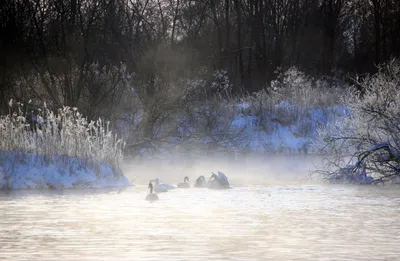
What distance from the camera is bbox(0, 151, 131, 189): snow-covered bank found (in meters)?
14.6

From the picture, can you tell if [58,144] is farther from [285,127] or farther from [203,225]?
[285,127]

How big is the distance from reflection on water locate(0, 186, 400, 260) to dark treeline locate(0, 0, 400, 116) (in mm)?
8617

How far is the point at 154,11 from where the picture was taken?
31703 millimetres

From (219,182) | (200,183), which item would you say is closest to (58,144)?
(200,183)

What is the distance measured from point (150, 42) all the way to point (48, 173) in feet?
36.7

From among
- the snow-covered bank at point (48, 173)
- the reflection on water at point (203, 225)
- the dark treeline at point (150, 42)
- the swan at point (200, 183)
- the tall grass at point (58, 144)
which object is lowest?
the reflection on water at point (203, 225)

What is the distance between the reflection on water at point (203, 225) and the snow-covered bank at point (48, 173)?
0.86 m

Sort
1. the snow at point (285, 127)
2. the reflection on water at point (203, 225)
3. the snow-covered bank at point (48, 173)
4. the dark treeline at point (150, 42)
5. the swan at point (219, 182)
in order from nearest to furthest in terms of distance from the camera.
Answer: the reflection on water at point (203, 225), the snow-covered bank at point (48, 173), the swan at point (219, 182), the dark treeline at point (150, 42), the snow at point (285, 127)

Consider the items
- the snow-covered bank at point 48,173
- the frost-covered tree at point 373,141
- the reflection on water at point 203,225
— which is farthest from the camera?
the frost-covered tree at point 373,141

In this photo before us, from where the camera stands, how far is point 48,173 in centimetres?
1486

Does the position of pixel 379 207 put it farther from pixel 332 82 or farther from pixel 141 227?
pixel 332 82

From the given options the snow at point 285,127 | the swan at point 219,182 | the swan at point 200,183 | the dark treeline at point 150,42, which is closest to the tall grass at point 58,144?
the swan at point 200,183

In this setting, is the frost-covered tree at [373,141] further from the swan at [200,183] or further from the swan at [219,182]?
the swan at [200,183]

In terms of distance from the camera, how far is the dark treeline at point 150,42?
2158cm
